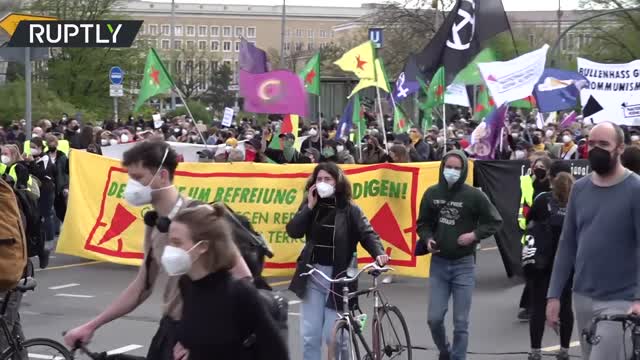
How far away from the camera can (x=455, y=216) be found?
8.61 meters

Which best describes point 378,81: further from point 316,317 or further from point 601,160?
point 601,160

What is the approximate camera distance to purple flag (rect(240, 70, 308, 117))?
1748 centimetres

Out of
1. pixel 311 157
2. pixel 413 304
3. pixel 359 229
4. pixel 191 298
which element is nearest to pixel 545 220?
pixel 359 229

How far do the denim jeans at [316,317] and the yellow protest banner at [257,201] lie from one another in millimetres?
5271

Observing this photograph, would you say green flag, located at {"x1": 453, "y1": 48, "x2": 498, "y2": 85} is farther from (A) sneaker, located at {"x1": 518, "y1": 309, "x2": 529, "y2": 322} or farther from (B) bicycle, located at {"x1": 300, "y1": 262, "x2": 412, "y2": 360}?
(B) bicycle, located at {"x1": 300, "y1": 262, "x2": 412, "y2": 360}

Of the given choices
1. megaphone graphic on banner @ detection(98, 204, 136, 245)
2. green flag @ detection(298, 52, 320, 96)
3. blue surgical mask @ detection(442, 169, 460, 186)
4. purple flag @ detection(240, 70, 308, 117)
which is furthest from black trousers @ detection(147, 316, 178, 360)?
green flag @ detection(298, 52, 320, 96)

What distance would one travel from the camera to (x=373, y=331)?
8.17 metres

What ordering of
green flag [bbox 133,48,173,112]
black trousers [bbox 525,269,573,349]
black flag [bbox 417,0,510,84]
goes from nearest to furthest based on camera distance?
black trousers [bbox 525,269,573,349], black flag [bbox 417,0,510,84], green flag [bbox 133,48,173,112]

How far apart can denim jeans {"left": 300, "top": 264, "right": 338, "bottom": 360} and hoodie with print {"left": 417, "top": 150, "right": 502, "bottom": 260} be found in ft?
3.13

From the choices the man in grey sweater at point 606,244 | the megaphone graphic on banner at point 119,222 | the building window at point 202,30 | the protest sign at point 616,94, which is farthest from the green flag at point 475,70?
the building window at point 202,30

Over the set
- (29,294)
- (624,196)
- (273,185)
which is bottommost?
(29,294)

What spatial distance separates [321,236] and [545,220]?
2251 mm

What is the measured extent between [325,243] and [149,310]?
420cm

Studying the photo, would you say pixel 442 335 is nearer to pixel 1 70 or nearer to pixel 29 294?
pixel 29 294
